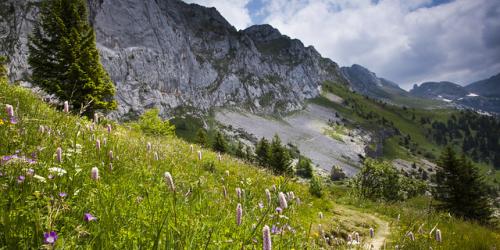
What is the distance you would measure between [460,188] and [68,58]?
181 feet

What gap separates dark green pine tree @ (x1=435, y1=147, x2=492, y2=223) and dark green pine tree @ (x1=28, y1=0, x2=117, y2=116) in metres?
49.0

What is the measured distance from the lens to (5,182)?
296cm

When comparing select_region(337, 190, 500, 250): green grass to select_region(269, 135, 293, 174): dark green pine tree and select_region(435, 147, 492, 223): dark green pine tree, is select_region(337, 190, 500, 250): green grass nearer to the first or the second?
select_region(435, 147, 492, 223): dark green pine tree

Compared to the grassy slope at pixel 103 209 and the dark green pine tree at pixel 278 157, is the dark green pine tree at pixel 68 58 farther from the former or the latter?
the dark green pine tree at pixel 278 157

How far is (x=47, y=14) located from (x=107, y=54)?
545 ft

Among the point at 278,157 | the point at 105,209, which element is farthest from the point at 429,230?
the point at 278,157

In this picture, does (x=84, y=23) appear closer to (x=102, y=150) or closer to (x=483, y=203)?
(x=102, y=150)

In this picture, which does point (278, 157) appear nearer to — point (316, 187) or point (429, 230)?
point (316, 187)

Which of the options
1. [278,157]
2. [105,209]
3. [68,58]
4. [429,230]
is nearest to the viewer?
[105,209]

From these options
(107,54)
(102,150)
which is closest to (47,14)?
A: (102,150)

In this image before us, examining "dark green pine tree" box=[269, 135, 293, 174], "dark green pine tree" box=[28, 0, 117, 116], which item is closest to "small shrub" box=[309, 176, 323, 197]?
"dark green pine tree" box=[28, 0, 117, 116]

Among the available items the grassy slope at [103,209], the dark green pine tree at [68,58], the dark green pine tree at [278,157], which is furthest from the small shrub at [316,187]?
the dark green pine tree at [278,157]

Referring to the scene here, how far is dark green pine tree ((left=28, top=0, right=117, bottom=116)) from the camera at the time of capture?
29.1 m

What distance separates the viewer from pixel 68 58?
29812mm
